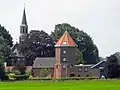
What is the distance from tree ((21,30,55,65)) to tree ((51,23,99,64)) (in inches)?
947

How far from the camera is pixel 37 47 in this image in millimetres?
135625

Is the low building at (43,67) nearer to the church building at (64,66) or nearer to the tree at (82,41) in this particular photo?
the church building at (64,66)

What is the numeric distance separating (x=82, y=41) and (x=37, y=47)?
1407 inches

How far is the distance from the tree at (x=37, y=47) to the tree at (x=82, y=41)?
24.1 meters

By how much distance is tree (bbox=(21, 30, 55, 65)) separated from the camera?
135 metres

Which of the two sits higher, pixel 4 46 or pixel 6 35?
pixel 6 35

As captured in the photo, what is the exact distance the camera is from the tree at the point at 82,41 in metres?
165

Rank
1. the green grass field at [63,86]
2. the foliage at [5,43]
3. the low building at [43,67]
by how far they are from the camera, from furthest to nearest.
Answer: the foliage at [5,43]
the low building at [43,67]
the green grass field at [63,86]

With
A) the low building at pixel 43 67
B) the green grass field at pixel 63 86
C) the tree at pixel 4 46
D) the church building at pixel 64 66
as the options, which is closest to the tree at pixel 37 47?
the low building at pixel 43 67

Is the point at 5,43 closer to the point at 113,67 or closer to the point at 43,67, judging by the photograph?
the point at 43,67

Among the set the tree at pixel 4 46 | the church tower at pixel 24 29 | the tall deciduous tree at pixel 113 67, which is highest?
the church tower at pixel 24 29

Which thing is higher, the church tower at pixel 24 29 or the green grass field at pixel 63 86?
the church tower at pixel 24 29

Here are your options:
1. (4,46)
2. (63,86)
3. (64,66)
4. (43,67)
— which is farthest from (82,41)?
(63,86)

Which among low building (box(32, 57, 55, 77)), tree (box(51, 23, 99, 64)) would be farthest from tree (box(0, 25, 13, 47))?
tree (box(51, 23, 99, 64))
